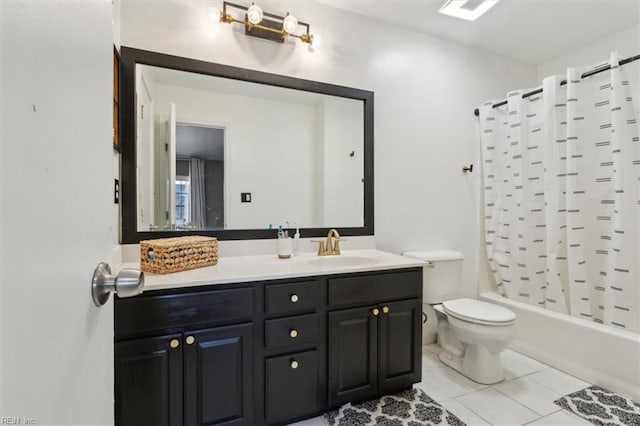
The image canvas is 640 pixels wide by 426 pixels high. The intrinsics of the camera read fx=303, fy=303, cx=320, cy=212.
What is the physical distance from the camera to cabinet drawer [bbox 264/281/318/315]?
1425 mm

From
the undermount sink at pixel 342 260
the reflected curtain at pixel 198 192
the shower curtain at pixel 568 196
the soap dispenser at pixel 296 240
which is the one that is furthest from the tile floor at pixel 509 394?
the reflected curtain at pixel 198 192

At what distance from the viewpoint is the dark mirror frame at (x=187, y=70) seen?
159 cm

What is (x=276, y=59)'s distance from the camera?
1.95 metres

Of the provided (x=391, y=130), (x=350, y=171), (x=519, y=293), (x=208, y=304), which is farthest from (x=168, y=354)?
(x=519, y=293)

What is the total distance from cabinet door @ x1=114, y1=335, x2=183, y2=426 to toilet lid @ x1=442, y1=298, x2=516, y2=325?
1622mm

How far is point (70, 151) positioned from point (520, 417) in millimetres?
2169

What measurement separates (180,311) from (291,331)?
0.51m

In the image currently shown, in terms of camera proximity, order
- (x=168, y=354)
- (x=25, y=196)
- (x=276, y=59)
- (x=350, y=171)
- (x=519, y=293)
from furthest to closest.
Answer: (x=519, y=293) → (x=350, y=171) → (x=276, y=59) → (x=168, y=354) → (x=25, y=196)

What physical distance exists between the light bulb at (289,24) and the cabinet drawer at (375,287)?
1530mm

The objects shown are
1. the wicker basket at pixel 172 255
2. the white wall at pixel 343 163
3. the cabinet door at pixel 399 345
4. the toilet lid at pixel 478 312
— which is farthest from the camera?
the white wall at pixel 343 163

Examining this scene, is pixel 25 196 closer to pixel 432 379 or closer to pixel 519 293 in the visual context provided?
pixel 432 379

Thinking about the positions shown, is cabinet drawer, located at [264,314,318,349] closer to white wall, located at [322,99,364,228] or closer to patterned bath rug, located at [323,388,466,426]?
patterned bath rug, located at [323,388,466,426]

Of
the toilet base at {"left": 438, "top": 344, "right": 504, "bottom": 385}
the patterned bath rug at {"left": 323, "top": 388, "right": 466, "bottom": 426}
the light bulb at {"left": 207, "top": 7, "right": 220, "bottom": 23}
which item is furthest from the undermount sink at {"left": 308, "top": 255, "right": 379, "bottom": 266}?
the light bulb at {"left": 207, "top": 7, "right": 220, "bottom": 23}

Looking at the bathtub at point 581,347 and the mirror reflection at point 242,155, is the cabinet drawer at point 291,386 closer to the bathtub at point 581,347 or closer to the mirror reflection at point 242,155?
the mirror reflection at point 242,155
